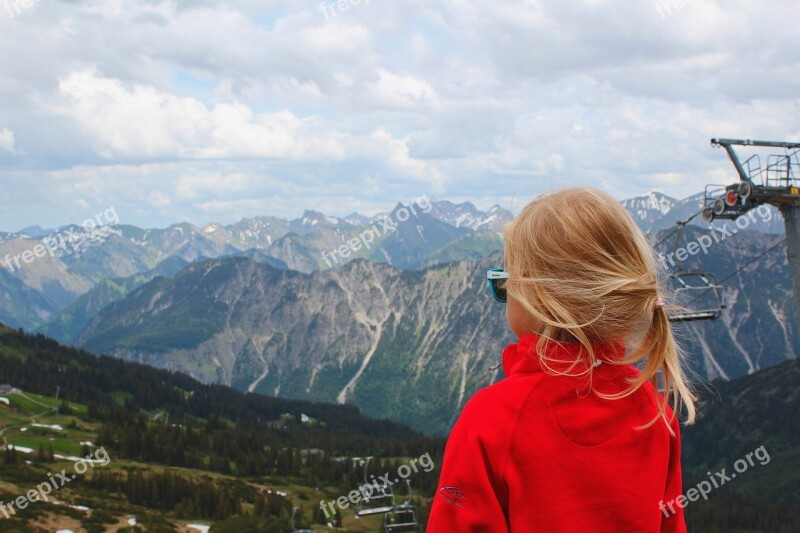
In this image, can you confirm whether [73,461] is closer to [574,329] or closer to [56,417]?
[56,417]

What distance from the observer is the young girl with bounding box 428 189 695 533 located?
172 inches

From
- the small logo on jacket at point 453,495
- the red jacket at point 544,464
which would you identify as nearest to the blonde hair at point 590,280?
the red jacket at point 544,464

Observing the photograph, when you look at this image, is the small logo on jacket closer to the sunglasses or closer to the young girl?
the young girl

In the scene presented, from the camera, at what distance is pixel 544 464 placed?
4.38 meters

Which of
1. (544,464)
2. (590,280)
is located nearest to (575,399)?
(544,464)

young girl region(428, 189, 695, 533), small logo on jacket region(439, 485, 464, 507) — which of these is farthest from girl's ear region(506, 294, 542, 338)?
small logo on jacket region(439, 485, 464, 507)

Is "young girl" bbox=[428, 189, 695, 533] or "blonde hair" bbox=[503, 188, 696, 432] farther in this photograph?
"blonde hair" bbox=[503, 188, 696, 432]

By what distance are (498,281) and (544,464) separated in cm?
139

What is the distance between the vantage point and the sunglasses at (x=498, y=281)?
5137mm

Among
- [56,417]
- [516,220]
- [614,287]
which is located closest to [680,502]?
[614,287]

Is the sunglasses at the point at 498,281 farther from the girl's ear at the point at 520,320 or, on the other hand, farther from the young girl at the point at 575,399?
the girl's ear at the point at 520,320

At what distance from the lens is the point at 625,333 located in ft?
15.8

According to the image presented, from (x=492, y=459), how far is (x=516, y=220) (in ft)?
5.56

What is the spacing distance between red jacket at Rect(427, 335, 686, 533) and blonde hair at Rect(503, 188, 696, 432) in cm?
17
